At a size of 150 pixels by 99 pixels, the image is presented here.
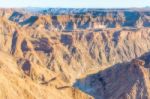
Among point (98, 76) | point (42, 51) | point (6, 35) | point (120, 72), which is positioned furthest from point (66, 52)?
point (120, 72)

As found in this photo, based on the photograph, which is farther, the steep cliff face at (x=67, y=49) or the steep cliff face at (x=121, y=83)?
the steep cliff face at (x=67, y=49)

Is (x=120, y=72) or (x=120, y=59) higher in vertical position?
(x=120, y=72)

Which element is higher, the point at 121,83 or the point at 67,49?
the point at 121,83

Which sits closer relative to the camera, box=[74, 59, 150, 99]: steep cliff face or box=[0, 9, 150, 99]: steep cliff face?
box=[74, 59, 150, 99]: steep cliff face

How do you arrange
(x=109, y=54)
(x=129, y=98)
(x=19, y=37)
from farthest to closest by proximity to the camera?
(x=109, y=54) → (x=19, y=37) → (x=129, y=98)

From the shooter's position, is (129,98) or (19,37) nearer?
(129,98)

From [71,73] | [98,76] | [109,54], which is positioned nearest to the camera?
[98,76]

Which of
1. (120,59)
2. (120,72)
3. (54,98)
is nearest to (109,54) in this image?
(120,59)

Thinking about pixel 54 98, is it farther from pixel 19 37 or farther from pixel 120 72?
pixel 19 37

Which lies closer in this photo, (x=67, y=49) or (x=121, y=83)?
(x=121, y=83)
